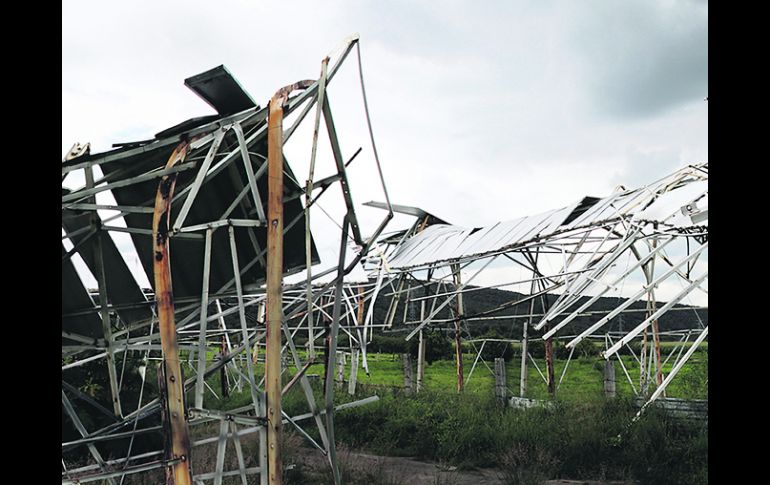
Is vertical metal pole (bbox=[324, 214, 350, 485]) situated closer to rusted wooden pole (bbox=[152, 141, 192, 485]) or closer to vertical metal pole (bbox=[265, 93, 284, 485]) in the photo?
vertical metal pole (bbox=[265, 93, 284, 485])

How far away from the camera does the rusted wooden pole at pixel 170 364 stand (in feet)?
14.4

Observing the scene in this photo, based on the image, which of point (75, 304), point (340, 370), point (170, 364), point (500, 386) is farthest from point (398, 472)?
point (340, 370)

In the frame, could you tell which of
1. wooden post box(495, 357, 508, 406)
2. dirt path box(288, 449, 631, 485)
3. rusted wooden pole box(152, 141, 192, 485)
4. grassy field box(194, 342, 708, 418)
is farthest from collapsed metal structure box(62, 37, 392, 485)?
wooden post box(495, 357, 508, 406)

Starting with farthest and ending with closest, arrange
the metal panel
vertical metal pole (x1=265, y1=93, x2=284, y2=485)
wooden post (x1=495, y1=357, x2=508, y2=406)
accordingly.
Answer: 1. wooden post (x1=495, y1=357, x2=508, y2=406)
2. the metal panel
3. vertical metal pole (x1=265, y1=93, x2=284, y2=485)

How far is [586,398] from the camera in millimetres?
11734

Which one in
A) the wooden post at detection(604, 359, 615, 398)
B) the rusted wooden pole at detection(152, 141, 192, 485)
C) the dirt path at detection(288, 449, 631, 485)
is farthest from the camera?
the wooden post at detection(604, 359, 615, 398)

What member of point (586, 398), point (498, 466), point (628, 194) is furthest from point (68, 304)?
point (628, 194)

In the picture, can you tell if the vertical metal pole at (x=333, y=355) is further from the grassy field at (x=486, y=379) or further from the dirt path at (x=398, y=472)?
the grassy field at (x=486, y=379)

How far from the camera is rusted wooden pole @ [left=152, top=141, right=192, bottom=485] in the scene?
439 centimetres

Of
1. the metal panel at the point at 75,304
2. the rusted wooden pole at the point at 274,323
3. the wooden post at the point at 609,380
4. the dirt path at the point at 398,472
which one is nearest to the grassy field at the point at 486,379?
the wooden post at the point at 609,380

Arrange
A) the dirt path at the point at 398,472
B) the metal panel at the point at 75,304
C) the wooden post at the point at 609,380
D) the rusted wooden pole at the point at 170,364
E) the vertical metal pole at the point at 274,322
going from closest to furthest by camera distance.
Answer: the rusted wooden pole at the point at 170,364 < the vertical metal pole at the point at 274,322 < the metal panel at the point at 75,304 < the dirt path at the point at 398,472 < the wooden post at the point at 609,380
